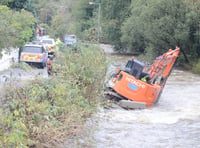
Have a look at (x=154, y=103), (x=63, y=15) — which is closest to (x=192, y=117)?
(x=154, y=103)

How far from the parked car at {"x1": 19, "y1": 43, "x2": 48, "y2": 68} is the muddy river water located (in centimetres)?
1072

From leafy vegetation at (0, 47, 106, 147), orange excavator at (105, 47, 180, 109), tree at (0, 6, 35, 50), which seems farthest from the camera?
orange excavator at (105, 47, 180, 109)

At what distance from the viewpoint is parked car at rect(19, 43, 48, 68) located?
1181 inches

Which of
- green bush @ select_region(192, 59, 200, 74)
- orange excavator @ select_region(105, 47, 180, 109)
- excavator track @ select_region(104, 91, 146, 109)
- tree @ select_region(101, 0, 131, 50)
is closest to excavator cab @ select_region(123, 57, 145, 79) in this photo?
orange excavator @ select_region(105, 47, 180, 109)

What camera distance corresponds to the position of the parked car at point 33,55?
3000 cm

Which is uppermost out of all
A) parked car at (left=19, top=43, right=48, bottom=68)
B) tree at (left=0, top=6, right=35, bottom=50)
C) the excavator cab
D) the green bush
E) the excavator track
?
tree at (left=0, top=6, right=35, bottom=50)

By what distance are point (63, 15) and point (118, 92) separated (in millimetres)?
75585

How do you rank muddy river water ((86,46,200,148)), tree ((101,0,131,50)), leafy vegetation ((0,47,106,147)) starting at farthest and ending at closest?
tree ((101,0,131,50)) → muddy river water ((86,46,200,148)) → leafy vegetation ((0,47,106,147))

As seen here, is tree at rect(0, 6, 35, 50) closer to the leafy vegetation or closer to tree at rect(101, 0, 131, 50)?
the leafy vegetation

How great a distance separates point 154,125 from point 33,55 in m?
17.1

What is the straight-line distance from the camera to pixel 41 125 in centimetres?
761

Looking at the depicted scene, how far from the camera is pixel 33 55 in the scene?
99.4ft

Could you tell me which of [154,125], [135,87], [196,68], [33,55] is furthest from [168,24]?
[154,125]

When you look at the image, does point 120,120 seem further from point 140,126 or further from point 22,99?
point 22,99
